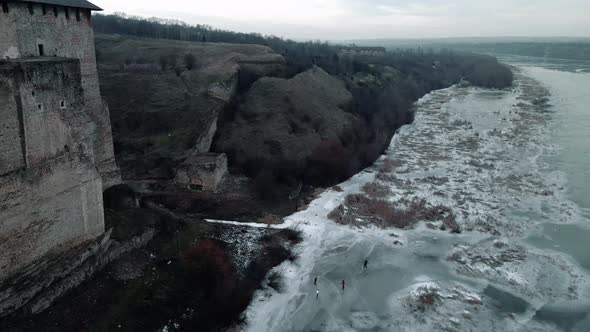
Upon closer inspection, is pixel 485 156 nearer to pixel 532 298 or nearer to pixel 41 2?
pixel 532 298

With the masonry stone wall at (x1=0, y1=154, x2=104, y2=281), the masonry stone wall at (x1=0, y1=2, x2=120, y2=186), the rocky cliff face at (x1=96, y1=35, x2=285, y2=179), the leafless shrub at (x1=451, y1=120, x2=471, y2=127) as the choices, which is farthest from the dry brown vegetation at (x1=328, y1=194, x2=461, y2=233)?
the leafless shrub at (x1=451, y1=120, x2=471, y2=127)

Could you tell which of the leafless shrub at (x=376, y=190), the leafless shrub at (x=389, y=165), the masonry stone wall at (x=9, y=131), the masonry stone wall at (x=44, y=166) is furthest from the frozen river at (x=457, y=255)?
the masonry stone wall at (x=9, y=131)

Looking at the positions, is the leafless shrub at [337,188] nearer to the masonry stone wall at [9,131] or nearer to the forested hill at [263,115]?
the forested hill at [263,115]

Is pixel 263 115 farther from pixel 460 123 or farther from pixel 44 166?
pixel 460 123

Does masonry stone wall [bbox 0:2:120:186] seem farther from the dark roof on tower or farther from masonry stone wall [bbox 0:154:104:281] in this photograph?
masonry stone wall [bbox 0:154:104:281]

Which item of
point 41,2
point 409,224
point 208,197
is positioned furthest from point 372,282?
point 41,2
